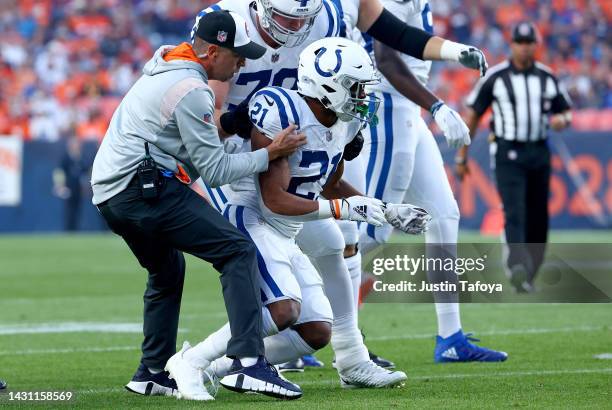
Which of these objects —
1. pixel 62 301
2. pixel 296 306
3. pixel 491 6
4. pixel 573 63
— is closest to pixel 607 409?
pixel 296 306

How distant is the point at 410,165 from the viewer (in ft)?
21.8

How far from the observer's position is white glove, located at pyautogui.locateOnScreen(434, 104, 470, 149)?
18.6 feet

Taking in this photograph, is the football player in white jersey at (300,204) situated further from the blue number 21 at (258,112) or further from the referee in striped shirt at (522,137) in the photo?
the referee in striped shirt at (522,137)

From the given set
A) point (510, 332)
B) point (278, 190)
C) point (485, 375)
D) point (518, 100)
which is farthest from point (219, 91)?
point (518, 100)

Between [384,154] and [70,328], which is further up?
[384,154]

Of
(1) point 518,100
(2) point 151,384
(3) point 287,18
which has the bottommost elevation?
(2) point 151,384

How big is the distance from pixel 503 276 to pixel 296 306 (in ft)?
19.3

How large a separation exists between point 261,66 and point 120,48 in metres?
17.4

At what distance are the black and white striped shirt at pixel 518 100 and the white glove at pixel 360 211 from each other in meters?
5.43

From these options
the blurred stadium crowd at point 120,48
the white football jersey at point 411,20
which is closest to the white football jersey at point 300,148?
the white football jersey at point 411,20

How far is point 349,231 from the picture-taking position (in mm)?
5988

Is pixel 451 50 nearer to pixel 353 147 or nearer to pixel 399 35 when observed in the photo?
pixel 399 35

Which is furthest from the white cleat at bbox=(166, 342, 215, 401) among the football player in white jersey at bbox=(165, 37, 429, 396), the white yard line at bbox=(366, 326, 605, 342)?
the white yard line at bbox=(366, 326, 605, 342)

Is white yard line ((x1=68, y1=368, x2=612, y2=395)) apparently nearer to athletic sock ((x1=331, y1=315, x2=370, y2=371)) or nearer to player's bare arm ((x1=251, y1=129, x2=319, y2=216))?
athletic sock ((x1=331, y1=315, x2=370, y2=371))
